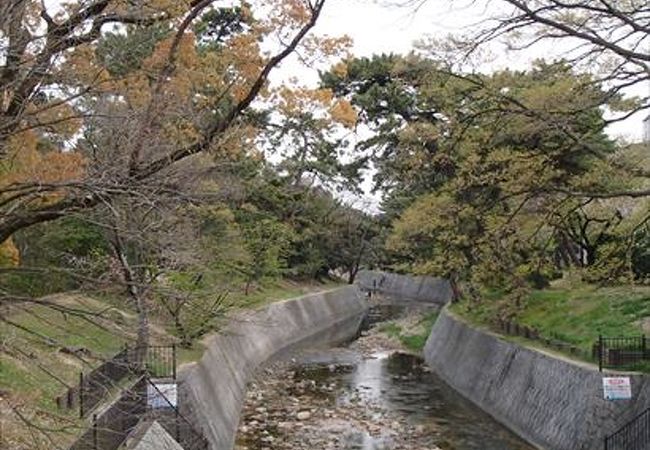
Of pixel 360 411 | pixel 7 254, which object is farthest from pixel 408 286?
pixel 7 254

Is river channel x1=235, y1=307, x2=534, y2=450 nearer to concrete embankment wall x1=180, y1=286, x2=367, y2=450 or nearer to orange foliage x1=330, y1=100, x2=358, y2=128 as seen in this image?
concrete embankment wall x1=180, y1=286, x2=367, y2=450

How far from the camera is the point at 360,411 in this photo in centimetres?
2292

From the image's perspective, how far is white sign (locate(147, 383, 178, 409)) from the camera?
14.8m

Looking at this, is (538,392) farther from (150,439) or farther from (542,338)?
(150,439)

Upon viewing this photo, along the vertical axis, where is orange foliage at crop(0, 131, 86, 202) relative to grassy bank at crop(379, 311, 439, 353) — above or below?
above

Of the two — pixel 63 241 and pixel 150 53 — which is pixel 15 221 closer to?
pixel 150 53

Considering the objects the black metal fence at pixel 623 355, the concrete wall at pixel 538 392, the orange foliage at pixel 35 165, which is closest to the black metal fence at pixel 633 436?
the concrete wall at pixel 538 392

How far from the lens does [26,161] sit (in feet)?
36.1

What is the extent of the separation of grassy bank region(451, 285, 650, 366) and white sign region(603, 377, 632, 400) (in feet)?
10.1

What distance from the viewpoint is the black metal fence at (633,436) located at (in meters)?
14.8

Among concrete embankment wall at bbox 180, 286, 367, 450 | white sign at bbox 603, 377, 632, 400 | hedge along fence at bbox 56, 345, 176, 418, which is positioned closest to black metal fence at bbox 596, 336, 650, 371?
white sign at bbox 603, 377, 632, 400

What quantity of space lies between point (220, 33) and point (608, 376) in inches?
752

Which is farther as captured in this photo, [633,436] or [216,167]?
[633,436]

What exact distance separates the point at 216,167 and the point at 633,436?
1065cm
